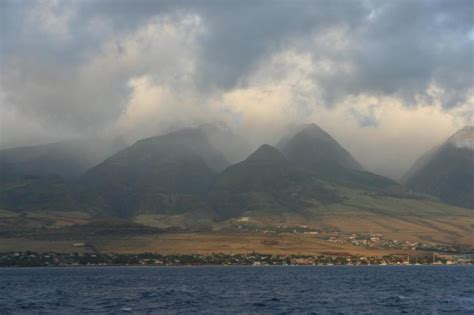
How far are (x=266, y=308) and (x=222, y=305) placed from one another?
10.2 metres

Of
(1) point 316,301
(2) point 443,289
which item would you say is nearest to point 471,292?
(2) point 443,289

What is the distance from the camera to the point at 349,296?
157625 millimetres

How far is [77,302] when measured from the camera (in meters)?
144

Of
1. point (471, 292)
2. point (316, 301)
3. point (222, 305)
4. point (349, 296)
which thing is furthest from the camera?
point (471, 292)

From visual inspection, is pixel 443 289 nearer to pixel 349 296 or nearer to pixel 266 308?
pixel 349 296

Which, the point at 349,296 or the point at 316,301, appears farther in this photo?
the point at 349,296

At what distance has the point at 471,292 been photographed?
559 feet

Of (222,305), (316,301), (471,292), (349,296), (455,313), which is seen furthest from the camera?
(471,292)

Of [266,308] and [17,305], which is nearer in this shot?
[266,308]

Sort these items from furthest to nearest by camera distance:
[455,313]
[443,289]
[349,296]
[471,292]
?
1. [443,289]
2. [471,292]
3. [349,296]
4. [455,313]

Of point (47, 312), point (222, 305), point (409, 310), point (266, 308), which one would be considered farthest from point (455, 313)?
point (47, 312)

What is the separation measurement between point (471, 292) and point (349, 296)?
3101cm

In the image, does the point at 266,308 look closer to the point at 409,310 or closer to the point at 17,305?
the point at 409,310

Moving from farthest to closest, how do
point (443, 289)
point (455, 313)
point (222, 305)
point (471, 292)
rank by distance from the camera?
point (443, 289) → point (471, 292) → point (222, 305) → point (455, 313)
